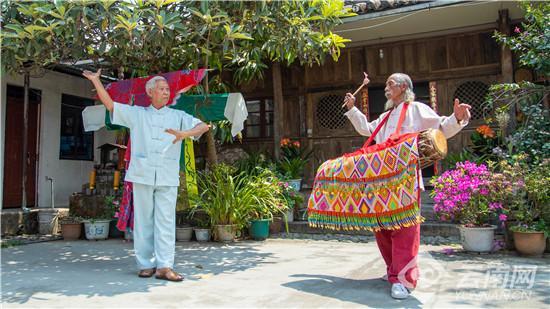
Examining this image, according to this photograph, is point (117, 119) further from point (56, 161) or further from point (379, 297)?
point (56, 161)

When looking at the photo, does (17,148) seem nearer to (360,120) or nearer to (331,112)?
(331,112)

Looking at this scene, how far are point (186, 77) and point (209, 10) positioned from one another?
0.76 meters

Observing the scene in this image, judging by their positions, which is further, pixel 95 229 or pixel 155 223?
pixel 95 229

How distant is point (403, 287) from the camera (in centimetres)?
295

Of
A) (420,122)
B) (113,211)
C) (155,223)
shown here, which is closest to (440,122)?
(420,122)

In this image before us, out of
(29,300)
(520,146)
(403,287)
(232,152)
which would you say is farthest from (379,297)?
(232,152)

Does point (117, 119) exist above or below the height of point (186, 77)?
below

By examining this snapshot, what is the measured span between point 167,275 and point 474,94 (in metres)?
6.37

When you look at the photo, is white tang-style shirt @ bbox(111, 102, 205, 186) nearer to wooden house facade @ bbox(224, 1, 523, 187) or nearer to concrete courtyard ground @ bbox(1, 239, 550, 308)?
concrete courtyard ground @ bbox(1, 239, 550, 308)

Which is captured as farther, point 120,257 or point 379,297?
point 120,257

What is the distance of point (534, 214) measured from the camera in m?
4.65

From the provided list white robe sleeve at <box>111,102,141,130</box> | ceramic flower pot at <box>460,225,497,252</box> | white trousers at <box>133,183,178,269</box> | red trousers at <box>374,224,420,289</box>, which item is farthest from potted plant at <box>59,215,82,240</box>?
ceramic flower pot at <box>460,225,497,252</box>

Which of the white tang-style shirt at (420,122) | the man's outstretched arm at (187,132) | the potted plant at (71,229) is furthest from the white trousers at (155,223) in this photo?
the potted plant at (71,229)

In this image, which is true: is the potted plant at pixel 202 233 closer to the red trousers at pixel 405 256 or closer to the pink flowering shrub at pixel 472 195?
the pink flowering shrub at pixel 472 195
